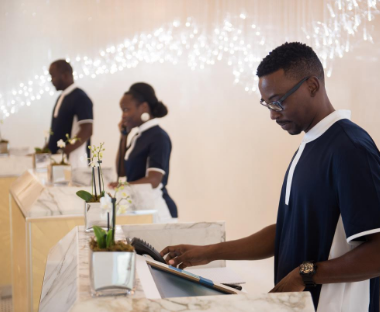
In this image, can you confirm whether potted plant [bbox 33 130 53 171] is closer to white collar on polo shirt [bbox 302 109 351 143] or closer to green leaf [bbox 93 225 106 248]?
white collar on polo shirt [bbox 302 109 351 143]

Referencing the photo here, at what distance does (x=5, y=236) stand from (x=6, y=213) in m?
0.19

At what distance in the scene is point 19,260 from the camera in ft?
10.5

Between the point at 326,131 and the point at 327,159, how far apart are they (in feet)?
0.37

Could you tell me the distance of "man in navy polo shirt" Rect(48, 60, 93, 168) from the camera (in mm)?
4723

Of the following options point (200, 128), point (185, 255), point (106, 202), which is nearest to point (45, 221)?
point (185, 255)

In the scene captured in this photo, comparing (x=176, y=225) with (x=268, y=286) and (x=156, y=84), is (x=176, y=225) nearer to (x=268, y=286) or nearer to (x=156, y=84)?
(x=268, y=286)

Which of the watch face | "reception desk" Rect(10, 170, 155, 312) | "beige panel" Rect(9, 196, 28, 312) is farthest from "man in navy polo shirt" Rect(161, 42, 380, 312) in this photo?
"beige panel" Rect(9, 196, 28, 312)

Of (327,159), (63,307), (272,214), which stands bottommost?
(272,214)

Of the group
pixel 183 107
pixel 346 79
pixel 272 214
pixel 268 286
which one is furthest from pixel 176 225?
pixel 183 107

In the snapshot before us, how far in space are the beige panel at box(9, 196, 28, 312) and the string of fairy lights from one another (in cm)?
263

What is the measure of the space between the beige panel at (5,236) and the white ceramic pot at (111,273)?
3361mm

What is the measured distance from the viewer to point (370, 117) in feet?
12.7

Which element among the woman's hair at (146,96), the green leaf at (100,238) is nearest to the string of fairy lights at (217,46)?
the woman's hair at (146,96)

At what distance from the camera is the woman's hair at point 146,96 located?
12.9 feet
